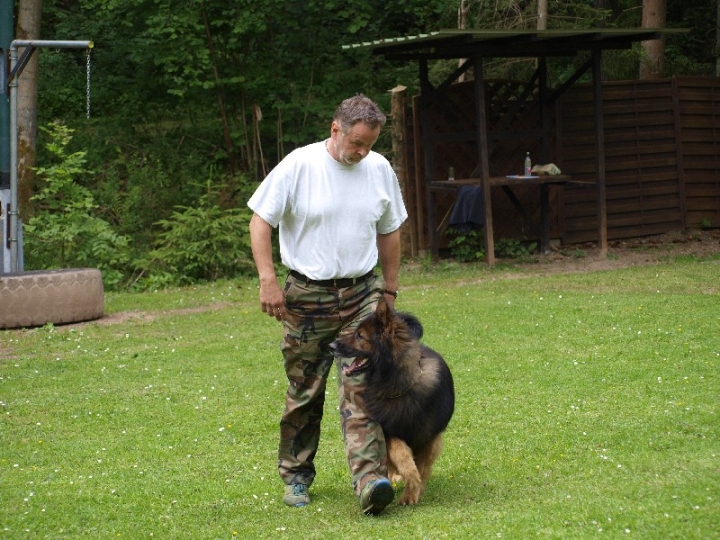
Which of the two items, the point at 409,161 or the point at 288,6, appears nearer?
the point at 409,161

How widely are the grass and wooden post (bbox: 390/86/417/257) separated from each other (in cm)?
389

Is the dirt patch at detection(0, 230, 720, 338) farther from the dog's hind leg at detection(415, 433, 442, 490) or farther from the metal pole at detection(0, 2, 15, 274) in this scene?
the dog's hind leg at detection(415, 433, 442, 490)

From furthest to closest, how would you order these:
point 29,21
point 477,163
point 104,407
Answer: point 29,21 → point 477,163 → point 104,407

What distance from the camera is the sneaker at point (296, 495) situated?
5.40 meters

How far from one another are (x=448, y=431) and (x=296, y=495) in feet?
5.57

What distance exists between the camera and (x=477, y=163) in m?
16.2

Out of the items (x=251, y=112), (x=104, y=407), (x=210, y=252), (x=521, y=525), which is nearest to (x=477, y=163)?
(x=210, y=252)

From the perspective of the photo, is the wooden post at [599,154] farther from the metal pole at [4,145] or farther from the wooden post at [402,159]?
the metal pole at [4,145]

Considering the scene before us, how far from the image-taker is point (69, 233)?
15.0m

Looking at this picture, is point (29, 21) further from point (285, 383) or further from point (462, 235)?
point (285, 383)

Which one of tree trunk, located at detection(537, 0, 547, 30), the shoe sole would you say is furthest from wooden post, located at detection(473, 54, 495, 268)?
the shoe sole

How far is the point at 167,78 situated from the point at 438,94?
623 centimetres

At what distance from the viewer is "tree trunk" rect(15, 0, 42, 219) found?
17766 mm

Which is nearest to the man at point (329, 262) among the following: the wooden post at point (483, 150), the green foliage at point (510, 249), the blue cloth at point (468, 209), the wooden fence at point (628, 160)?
the wooden post at point (483, 150)
